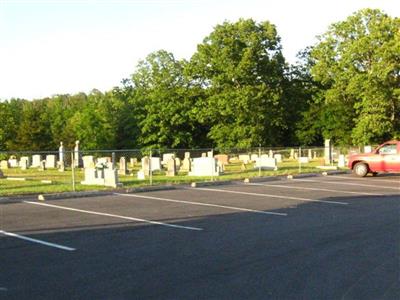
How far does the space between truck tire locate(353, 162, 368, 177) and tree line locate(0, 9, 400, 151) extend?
84.8ft

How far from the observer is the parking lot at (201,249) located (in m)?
6.26

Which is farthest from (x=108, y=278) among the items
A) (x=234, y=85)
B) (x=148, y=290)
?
(x=234, y=85)

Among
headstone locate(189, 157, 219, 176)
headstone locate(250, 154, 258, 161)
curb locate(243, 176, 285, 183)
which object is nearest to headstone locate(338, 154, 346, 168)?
headstone locate(250, 154, 258, 161)

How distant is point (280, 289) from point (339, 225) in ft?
17.0

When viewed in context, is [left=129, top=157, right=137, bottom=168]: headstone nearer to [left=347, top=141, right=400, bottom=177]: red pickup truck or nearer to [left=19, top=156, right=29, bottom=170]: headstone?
[left=19, top=156, right=29, bottom=170]: headstone

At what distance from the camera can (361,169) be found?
25.4m

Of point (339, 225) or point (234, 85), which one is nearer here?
point (339, 225)

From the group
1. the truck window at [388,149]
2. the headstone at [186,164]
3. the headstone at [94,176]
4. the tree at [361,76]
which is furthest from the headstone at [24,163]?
the tree at [361,76]

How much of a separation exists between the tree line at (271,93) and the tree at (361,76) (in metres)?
0.10

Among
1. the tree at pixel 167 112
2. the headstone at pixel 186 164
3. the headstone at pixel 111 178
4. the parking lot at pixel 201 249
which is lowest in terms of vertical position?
the parking lot at pixel 201 249

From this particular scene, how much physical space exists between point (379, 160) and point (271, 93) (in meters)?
30.9

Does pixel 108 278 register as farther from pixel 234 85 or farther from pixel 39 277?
pixel 234 85

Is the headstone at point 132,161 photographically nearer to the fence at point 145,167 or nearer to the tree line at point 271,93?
the fence at point 145,167

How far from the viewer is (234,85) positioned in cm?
5547
